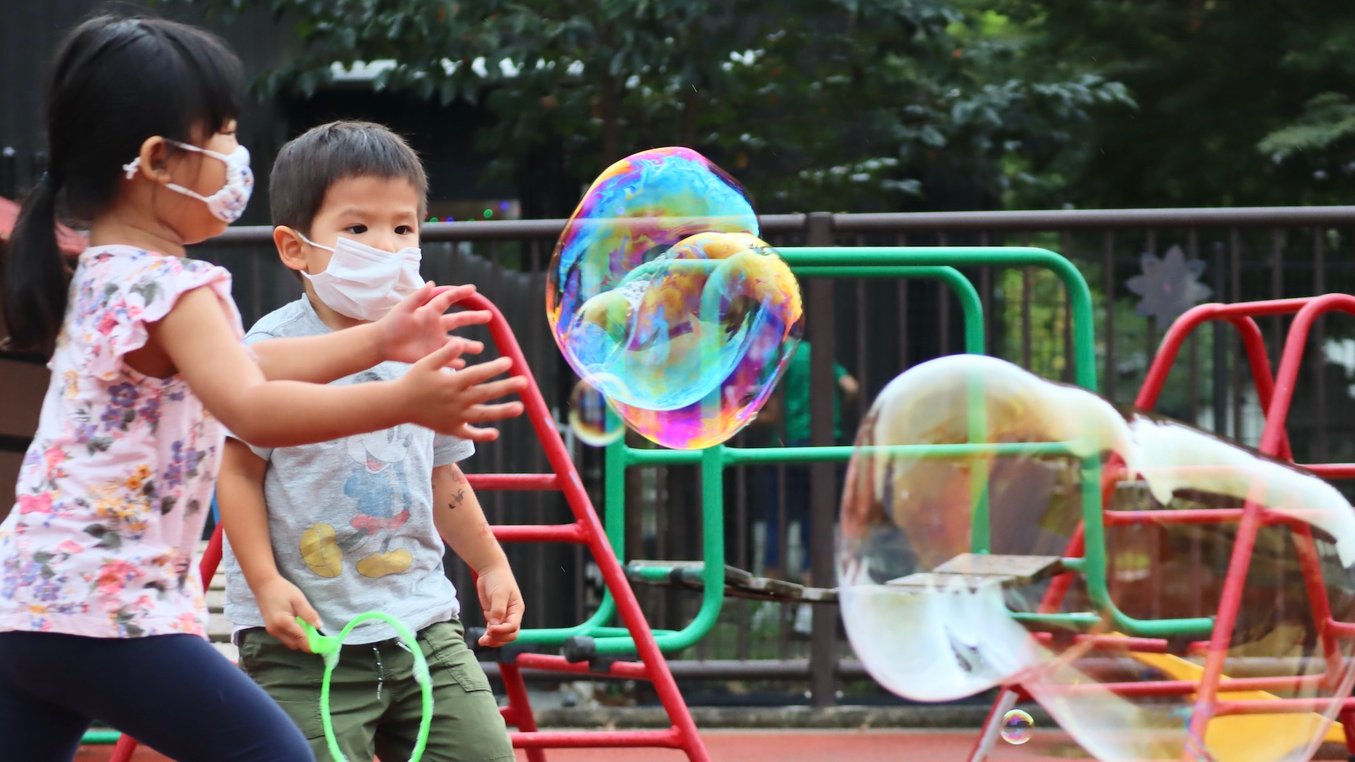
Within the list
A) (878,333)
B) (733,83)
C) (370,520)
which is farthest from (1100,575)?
(733,83)

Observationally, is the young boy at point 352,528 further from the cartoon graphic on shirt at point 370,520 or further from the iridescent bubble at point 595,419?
the iridescent bubble at point 595,419

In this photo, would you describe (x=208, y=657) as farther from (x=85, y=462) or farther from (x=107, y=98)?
(x=107, y=98)

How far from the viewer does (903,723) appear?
605cm

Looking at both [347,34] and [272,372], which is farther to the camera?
[347,34]

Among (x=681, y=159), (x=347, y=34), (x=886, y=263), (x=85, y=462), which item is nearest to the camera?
(x=85, y=462)

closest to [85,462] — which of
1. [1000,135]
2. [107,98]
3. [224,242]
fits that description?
[107,98]

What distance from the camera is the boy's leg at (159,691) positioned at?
2.26 metres

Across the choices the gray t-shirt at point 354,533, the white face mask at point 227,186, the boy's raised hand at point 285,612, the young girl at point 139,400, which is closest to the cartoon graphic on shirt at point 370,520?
the gray t-shirt at point 354,533

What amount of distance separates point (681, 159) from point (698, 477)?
2.58 m

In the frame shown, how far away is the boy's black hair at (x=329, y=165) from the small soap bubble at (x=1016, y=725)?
1913 millimetres

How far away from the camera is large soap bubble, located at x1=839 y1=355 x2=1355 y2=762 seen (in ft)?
11.2

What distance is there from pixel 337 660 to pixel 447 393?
82 cm

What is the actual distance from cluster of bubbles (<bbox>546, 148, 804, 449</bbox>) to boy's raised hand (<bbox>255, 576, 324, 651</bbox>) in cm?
132

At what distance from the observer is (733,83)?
7.82 m
